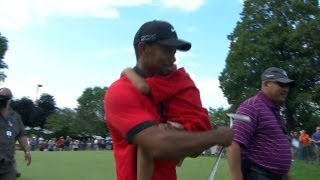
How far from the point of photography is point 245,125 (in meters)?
5.07

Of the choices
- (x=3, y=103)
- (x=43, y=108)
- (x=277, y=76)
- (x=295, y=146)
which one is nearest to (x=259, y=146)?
(x=277, y=76)

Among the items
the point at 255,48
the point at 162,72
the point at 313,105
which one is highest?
the point at 255,48

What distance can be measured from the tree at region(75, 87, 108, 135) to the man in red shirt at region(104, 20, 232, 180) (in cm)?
9340

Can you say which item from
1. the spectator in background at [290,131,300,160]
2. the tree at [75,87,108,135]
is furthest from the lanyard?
the tree at [75,87,108,135]

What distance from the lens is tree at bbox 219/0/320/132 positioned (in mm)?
47438

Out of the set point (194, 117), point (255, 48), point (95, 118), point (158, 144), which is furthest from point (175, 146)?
point (95, 118)

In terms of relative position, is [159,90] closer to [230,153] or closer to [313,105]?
[230,153]

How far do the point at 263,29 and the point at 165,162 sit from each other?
154 feet

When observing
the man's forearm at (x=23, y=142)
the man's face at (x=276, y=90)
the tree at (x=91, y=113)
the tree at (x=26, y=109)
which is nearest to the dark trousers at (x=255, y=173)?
the man's face at (x=276, y=90)

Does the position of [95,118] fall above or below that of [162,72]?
above

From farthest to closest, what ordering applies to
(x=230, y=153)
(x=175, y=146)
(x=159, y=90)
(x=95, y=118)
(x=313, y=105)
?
(x=95, y=118)
(x=313, y=105)
(x=230, y=153)
(x=159, y=90)
(x=175, y=146)

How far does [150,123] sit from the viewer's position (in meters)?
3.02

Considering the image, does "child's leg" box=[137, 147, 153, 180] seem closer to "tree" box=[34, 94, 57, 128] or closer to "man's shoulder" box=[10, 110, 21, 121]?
"man's shoulder" box=[10, 110, 21, 121]

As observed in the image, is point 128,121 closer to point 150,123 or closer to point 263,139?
point 150,123
